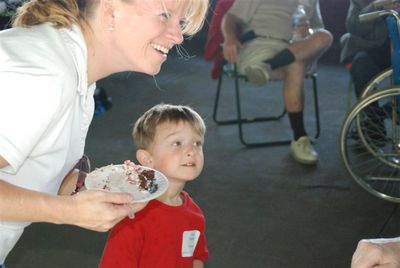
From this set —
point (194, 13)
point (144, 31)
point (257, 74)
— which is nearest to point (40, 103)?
point (144, 31)

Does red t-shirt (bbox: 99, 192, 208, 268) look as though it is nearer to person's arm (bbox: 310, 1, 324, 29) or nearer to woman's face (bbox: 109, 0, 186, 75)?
woman's face (bbox: 109, 0, 186, 75)

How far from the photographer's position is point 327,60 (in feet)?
17.2

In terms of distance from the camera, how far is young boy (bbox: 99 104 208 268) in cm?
139

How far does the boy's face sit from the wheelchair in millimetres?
1261

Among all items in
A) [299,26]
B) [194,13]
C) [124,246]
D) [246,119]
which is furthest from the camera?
[246,119]

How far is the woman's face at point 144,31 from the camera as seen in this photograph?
111 centimetres

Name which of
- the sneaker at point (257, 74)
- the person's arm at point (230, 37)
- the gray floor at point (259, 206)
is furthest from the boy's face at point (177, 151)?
the person's arm at point (230, 37)

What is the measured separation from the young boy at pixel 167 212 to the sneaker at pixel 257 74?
5.02 feet

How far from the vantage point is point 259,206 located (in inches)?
102

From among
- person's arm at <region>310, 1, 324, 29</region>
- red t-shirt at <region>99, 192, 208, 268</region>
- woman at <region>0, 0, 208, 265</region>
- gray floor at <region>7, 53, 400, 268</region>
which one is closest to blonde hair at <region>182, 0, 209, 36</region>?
woman at <region>0, 0, 208, 265</region>

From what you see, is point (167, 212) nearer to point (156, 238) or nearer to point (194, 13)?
point (156, 238)

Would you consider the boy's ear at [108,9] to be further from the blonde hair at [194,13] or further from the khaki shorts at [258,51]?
the khaki shorts at [258,51]

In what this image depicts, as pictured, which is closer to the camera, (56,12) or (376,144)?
(56,12)

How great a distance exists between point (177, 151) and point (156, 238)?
0.23m
